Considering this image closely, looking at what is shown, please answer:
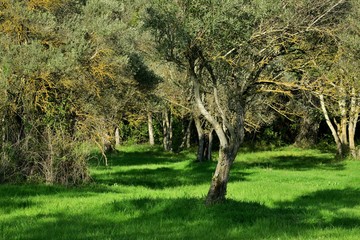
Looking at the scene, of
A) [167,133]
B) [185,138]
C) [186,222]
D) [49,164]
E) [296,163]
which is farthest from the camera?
[185,138]

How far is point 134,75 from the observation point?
34.3m

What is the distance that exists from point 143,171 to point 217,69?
16915 mm

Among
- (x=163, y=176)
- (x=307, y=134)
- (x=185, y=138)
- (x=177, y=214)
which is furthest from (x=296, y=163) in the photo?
(x=177, y=214)

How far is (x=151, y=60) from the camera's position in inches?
903

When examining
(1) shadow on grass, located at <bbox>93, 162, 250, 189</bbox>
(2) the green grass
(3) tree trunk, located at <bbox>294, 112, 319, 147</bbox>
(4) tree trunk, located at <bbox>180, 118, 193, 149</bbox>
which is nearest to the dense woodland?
(2) the green grass

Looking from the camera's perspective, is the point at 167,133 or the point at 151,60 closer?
the point at 151,60

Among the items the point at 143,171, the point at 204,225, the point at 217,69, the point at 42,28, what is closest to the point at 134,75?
the point at 143,171

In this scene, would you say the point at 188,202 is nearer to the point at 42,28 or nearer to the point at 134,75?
the point at 42,28

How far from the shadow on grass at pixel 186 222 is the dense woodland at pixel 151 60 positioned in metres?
1.27

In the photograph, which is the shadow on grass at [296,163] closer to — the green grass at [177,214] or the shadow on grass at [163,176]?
the shadow on grass at [163,176]

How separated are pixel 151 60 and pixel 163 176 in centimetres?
853

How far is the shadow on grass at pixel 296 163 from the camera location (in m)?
36.0

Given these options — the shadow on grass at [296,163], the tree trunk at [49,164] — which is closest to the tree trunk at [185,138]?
the shadow on grass at [296,163]

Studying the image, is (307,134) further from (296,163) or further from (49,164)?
(49,164)
